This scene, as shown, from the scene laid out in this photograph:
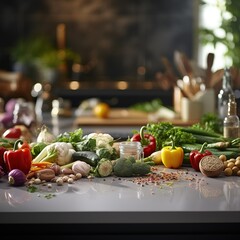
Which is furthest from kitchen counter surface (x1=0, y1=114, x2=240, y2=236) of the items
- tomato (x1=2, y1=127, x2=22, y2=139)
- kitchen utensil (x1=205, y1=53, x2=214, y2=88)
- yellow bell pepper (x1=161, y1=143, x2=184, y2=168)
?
kitchen utensil (x1=205, y1=53, x2=214, y2=88)

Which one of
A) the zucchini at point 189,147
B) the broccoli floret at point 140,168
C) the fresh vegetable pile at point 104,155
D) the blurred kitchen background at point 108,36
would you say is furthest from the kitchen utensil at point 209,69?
the blurred kitchen background at point 108,36

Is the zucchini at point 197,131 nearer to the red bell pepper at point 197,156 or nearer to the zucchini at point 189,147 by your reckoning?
the zucchini at point 189,147

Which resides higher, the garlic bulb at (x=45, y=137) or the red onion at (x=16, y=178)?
the garlic bulb at (x=45, y=137)

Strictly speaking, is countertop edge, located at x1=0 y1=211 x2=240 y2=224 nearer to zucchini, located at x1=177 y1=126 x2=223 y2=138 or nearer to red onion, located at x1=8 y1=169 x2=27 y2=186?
red onion, located at x1=8 y1=169 x2=27 y2=186

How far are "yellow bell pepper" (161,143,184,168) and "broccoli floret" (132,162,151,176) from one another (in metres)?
0.21

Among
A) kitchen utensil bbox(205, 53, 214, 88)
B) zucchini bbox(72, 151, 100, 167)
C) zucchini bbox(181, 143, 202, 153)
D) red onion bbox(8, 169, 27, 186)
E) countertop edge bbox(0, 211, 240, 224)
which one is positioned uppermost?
kitchen utensil bbox(205, 53, 214, 88)

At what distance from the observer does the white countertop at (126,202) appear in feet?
6.48

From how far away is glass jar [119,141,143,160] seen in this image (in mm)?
2723

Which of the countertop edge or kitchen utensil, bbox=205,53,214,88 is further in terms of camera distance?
kitchen utensil, bbox=205,53,214,88

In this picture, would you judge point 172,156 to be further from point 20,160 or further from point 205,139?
point 20,160

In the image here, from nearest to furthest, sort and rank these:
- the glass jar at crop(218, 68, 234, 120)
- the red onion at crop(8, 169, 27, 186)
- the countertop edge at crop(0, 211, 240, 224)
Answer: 1. the countertop edge at crop(0, 211, 240, 224)
2. the red onion at crop(8, 169, 27, 186)
3. the glass jar at crop(218, 68, 234, 120)

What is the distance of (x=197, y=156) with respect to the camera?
271 centimetres

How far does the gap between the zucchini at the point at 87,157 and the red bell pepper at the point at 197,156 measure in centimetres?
36

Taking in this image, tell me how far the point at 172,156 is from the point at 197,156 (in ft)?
0.35
